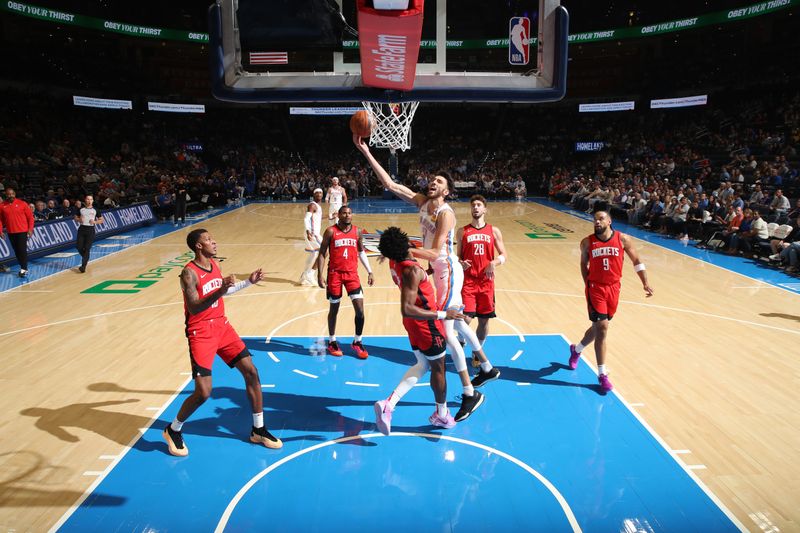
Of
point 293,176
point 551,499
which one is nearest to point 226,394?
point 551,499

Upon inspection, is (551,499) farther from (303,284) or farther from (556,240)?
(556,240)

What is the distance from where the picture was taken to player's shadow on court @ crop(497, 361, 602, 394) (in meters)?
5.98

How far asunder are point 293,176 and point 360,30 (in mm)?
26151

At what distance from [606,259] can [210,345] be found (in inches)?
151

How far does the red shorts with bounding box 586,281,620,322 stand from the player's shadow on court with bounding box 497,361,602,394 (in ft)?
2.34

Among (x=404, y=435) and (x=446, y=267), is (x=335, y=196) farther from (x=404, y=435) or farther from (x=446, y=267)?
(x=404, y=435)

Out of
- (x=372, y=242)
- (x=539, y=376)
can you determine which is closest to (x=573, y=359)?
(x=539, y=376)

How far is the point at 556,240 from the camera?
16.2m

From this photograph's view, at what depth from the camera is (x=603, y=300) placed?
229 inches

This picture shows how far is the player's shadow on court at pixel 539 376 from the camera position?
598 centimetres

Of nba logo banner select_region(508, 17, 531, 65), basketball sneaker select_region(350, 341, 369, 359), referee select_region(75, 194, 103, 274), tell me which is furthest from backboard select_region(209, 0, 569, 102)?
referee select_region(75, 194, 103, 274)

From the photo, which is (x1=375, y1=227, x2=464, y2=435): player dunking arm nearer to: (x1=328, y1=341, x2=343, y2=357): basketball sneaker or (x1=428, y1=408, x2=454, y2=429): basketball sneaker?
→ (x1=428, y1=408, x2=454, y2=429): basketball sneaker

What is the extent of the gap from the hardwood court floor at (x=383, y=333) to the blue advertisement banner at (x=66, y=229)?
1.59 metres

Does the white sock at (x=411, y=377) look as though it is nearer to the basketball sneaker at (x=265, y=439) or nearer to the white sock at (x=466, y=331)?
the white sock at (x=466, y=331)
